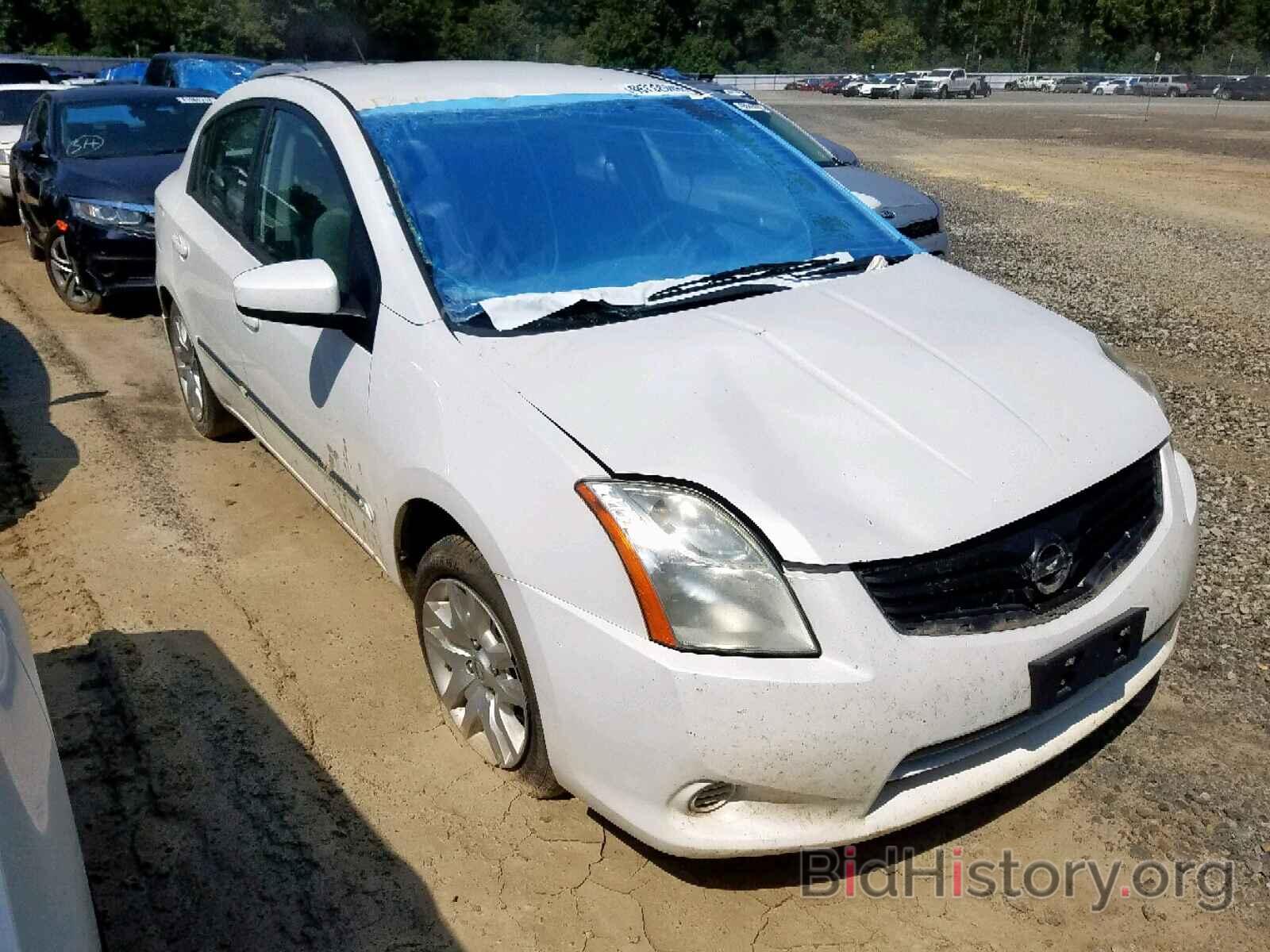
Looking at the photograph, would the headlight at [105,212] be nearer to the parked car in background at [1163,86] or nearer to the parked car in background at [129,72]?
the parked car in background at [129,72]

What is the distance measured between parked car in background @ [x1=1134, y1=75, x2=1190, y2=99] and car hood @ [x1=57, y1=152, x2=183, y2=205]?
2180 inches

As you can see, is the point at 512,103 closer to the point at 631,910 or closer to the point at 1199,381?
the point at 631,910

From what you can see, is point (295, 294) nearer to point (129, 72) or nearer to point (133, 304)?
point (133, 304)

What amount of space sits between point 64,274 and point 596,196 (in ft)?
19.9

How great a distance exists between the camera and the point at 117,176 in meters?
7.76

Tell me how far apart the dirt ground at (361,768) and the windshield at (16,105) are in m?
7.57

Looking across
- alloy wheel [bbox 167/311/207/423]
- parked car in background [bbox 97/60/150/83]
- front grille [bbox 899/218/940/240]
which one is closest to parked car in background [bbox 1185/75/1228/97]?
parked car in background [bbox 97/60/150/83]

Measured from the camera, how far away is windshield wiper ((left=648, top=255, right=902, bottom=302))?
305 centimetres

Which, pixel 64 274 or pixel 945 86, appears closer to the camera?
pixel 64 274

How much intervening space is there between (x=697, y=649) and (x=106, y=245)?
22.0 feet

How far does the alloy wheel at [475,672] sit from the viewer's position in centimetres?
268

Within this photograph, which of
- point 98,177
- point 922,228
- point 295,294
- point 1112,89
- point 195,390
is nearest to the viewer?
point 295,294

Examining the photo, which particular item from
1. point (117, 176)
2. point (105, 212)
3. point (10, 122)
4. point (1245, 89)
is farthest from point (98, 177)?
point (1245, 89)

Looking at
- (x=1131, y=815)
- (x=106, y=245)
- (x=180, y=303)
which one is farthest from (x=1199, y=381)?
(x=106, y=245)
